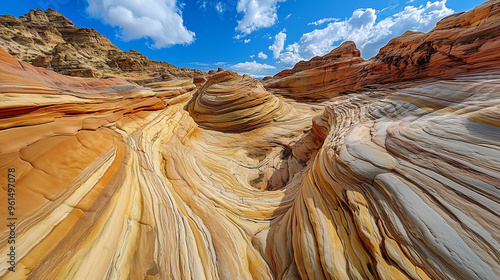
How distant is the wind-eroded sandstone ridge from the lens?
518 centimetres

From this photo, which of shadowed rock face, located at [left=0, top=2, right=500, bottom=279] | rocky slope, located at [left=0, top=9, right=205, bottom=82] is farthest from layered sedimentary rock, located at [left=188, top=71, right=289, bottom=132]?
rocky slope, located at [left=0, top=9, right=205, bottom=82]

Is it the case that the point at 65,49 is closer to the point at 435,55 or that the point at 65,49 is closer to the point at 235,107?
the point at 235,107

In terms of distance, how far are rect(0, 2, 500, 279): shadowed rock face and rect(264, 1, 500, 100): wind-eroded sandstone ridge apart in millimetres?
3185

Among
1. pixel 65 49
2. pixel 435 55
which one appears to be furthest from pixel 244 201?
pixel 65 49

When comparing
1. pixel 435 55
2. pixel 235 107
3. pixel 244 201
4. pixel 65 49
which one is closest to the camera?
pixel 244 201

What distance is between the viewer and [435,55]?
696 centimetres

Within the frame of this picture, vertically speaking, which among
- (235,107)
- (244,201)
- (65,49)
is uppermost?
(65,49)

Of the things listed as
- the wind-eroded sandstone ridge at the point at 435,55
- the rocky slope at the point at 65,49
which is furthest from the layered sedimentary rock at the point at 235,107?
the rocky slope at the point at 65,49

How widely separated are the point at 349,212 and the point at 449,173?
1310 millimetres

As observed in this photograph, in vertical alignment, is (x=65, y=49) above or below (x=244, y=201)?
above

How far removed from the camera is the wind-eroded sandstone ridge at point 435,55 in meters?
5.18

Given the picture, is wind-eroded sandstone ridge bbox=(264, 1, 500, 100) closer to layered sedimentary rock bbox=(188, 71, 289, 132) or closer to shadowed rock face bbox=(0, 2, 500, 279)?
shadowed rock face bbox=(0, 2, 500, 279)

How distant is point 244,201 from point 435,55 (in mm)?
10292

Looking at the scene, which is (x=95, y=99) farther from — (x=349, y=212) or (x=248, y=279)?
(x=349, y=212)
